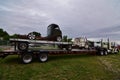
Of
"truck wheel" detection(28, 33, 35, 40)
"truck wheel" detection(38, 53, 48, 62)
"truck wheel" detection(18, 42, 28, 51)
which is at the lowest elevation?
"truck wheel" detection(38, 53, 48, 62)

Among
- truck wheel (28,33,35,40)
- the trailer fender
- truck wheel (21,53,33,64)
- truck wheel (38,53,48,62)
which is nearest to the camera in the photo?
truck wheel (21,53,33,64)

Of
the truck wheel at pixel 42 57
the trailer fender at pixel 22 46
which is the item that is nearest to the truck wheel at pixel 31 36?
the trailer fender at pixel 22 46

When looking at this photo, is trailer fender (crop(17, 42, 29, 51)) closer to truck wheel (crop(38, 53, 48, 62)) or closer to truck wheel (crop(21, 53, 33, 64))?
truck wheel (crop(21, 53, 33, 64))

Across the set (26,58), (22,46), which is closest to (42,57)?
(26,58)

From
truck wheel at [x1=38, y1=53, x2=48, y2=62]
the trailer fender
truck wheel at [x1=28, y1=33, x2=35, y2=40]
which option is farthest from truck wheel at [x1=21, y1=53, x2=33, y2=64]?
truck wheel at [x1=28, y1=33, x2=35, y2=40]

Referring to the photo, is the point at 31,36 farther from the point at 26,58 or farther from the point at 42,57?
the point at 42,57

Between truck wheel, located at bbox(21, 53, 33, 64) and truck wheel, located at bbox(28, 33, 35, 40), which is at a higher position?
truck wheel, located at bbox(28, 33, 35, 40)

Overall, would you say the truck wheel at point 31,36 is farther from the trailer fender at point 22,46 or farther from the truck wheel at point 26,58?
the truck wheel at point 26,58

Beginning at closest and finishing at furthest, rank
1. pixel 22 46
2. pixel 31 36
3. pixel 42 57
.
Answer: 1. pixel 22 46
2. pixel 31 36
3. pixel 42 57

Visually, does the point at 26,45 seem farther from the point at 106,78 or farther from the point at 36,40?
the point at 106,78

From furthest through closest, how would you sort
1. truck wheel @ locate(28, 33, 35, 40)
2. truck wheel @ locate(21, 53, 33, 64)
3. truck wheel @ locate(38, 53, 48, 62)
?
truck wheel @ locate(38, 53, 48, 62) < truck wheel @ locate(28, 33, 35, 40) < truck wheel @ locate(21, 53, 33, 64)

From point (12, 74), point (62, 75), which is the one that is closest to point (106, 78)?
point (62, 75)

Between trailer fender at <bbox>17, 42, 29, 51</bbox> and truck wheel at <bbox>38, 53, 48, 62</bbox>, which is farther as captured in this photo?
truck wheel at <bbox>38, 53, 48, 62</bbox>

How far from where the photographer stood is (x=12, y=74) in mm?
9453
